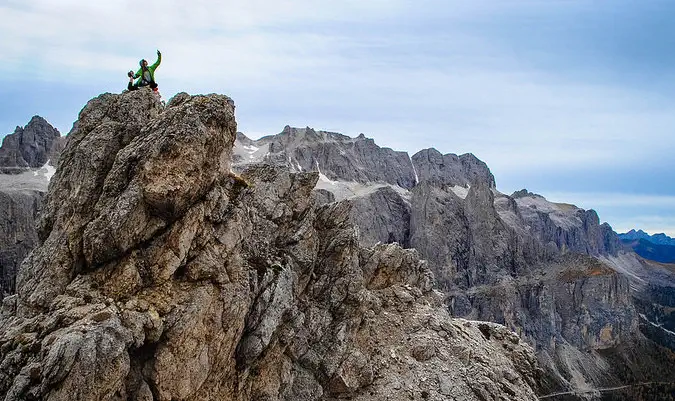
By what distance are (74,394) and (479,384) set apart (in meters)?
25.3

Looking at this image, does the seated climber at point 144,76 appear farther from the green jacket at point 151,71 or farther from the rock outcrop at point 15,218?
the rock outcrop at point 15,218

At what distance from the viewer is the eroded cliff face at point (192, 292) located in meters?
23.2

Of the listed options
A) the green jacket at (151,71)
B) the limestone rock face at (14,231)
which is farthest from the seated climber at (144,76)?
the limestone rock face at (14,231)

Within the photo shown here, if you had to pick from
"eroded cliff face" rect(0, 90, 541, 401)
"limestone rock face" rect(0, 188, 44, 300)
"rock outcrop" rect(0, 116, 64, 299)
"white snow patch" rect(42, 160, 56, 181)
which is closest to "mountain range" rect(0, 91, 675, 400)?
"eroded cliff face" rect(0, 90, 541, 401)

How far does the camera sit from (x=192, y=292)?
1055 inches

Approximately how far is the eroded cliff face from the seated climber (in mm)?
1602

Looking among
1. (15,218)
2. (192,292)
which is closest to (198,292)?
(192,292)

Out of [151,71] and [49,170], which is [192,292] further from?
[49,170]

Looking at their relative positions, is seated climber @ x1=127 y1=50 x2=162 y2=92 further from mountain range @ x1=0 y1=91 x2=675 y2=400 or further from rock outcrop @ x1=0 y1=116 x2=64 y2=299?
rock outcrop @ x1=0 y1=116 x2=64 y2=299

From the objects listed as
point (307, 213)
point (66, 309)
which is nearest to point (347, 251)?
point (307, 213)

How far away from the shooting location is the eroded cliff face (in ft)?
76.0

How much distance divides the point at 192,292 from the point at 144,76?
1343 cm

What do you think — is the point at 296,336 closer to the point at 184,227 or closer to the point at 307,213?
the point at 307,213

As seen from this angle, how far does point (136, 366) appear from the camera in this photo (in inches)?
958
